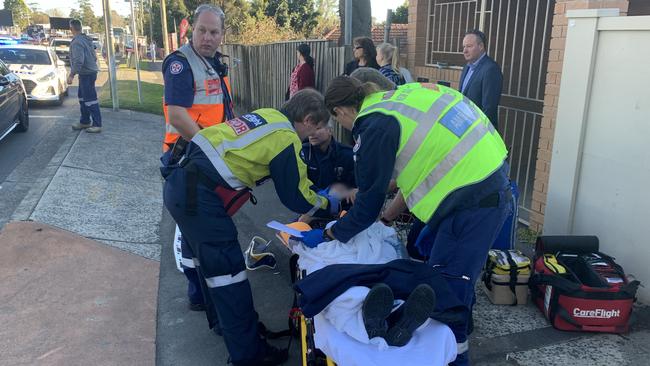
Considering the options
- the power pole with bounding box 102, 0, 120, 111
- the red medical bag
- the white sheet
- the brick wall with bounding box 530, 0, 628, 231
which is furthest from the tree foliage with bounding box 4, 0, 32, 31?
the white sheet

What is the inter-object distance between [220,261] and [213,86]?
1.63m

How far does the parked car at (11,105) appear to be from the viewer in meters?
8.65

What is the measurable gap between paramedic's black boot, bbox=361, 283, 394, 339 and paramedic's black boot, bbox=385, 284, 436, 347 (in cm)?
5

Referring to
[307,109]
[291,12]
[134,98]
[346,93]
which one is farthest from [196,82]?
[291,12]

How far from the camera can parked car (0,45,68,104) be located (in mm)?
12945

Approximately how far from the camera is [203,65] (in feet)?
13.0

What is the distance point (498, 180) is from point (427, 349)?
933mm

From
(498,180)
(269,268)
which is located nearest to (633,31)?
(498,180)

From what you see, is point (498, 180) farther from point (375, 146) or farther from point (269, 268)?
point (269, 268)

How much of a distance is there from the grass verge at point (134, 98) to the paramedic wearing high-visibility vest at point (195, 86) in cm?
898

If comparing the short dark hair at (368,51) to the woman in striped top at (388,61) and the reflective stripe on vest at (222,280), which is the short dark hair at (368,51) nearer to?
the woman in striped top at (388,61)

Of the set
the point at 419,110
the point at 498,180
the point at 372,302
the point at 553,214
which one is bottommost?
the point at 553,214

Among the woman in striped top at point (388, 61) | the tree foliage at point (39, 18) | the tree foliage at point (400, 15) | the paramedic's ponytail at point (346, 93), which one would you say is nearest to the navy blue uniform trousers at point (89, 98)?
the woman in striped top at point (388, 61)

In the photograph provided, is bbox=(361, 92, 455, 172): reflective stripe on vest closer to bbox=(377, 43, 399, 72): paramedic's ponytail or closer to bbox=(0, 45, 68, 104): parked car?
bbox=(377, 43, 399, 72): paramedic's ponytail
